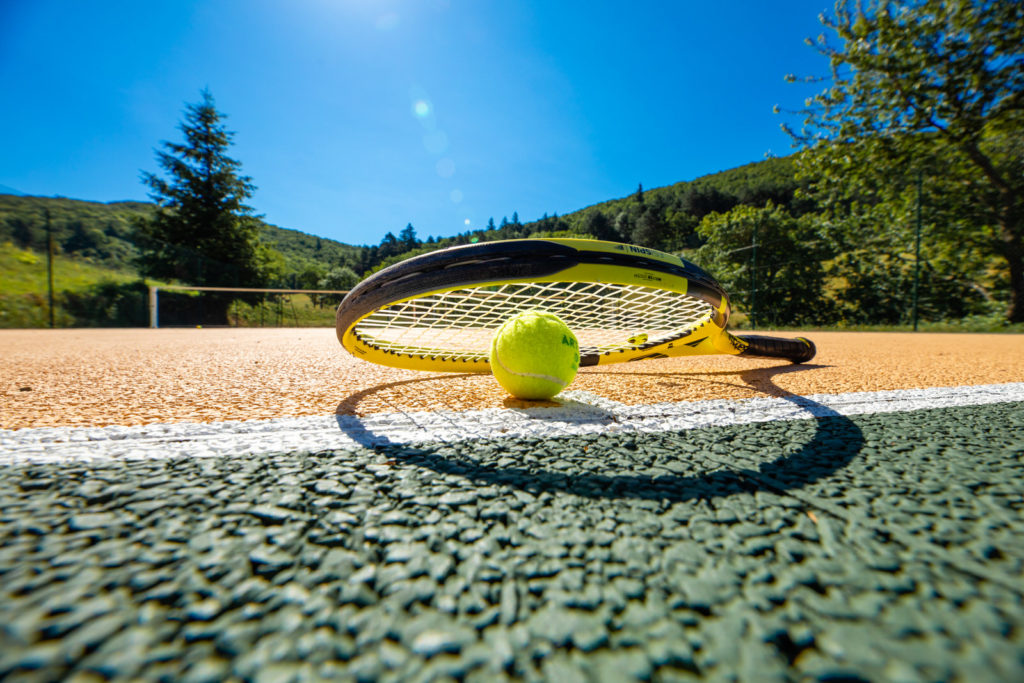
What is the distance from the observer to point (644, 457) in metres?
1.08

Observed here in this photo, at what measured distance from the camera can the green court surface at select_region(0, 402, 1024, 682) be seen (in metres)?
0.46

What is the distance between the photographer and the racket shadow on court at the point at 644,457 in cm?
90

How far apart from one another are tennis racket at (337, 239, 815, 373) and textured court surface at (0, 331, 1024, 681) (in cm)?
55

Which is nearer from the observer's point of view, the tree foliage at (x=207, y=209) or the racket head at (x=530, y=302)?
the racket head at (x=530, y=302)

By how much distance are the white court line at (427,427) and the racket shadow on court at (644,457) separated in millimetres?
31

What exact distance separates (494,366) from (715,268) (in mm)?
15940

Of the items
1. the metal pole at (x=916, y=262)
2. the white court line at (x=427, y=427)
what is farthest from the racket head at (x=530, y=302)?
the metal pole at (x=916, y=262)

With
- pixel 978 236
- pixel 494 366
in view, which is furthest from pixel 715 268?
pixel 494 366

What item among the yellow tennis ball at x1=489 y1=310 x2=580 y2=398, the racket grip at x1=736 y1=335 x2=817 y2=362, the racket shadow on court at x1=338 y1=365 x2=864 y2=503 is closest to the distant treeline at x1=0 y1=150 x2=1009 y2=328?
the racket grip at x1=736 y1=335 x2=817 y2=362

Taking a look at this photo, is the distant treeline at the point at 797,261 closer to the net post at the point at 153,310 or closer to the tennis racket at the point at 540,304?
the net post at the point at 153,310

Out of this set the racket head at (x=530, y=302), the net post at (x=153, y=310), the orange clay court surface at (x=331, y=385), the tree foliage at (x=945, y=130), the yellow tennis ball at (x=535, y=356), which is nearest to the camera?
the racket head at (x=530, y=302)

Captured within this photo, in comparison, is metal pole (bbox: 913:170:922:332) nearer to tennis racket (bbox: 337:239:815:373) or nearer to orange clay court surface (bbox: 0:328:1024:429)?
orange clay court surface (bbox: 0:328:1024:429)

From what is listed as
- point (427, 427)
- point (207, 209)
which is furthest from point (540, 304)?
point (207, 209)

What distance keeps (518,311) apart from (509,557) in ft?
6.01
